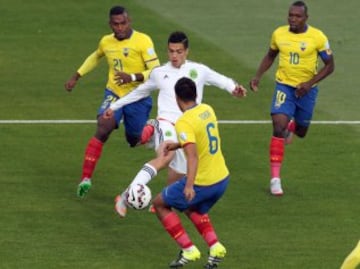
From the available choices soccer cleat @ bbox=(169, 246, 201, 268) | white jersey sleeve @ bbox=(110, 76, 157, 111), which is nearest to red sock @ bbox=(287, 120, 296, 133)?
white jersey sleeve @ bbox=(110, 76, 157, 111)

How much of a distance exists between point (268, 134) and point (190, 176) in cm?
873

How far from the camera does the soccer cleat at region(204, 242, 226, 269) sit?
17172mm

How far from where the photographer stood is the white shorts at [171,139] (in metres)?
18.8

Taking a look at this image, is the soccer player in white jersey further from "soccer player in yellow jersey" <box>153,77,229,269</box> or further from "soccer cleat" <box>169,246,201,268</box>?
"soccer cleat" <box>169,246,201,268</box>

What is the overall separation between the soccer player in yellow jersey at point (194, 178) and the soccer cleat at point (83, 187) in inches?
147

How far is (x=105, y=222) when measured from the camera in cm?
1978

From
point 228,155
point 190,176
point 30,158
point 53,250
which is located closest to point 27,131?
point 30,158

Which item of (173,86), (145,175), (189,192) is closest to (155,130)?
(173,86)

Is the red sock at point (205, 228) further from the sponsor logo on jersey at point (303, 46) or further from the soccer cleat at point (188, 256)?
the sponsor logo on jersey at point (303, 46)

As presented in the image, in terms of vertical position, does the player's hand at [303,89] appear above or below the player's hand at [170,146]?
below

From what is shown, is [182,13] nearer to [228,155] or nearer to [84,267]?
[228,155]

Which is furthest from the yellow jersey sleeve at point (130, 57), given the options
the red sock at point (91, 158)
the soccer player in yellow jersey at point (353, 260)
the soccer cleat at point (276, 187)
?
the soccer player in yellow jersey at point (353, 260)

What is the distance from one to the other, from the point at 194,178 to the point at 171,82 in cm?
295

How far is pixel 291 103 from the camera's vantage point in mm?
21625
